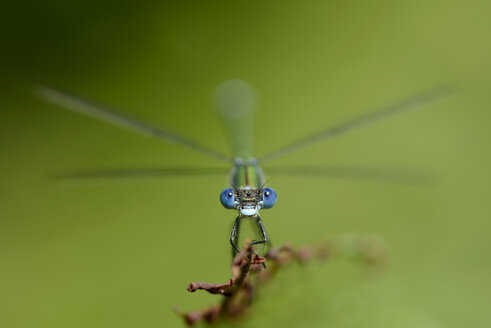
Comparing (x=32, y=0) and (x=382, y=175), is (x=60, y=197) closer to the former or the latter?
(x=32, y=0)

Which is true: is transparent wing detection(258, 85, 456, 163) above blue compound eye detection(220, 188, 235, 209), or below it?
above

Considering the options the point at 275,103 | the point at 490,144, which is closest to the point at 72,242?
the point at 275,103

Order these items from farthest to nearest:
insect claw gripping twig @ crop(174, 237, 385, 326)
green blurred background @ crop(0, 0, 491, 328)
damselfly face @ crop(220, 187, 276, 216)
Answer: green blurred background @ crop(0, 0, 491, 328), damselfly face @ crop(220, 187, 276, 216), insect claw gripping twig @ crop(174, 237, 385, 326)

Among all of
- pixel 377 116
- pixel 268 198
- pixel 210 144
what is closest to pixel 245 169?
pixel 268 198

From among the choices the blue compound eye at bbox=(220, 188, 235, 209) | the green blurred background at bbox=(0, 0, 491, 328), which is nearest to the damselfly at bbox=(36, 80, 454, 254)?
the blue compound eye at bbox=(220, 188, 235, 209)

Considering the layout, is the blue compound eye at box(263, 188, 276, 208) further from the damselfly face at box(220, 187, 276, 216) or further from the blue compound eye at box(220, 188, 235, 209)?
the blue compound eye at box(220, 188, 235, 209)

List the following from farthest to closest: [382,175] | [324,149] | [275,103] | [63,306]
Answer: [275,103]
[324,149]
[63,306]
[382,175]

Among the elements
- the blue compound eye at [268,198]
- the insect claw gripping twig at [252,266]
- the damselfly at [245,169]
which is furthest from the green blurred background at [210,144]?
the blue compound eye at [268,198]
